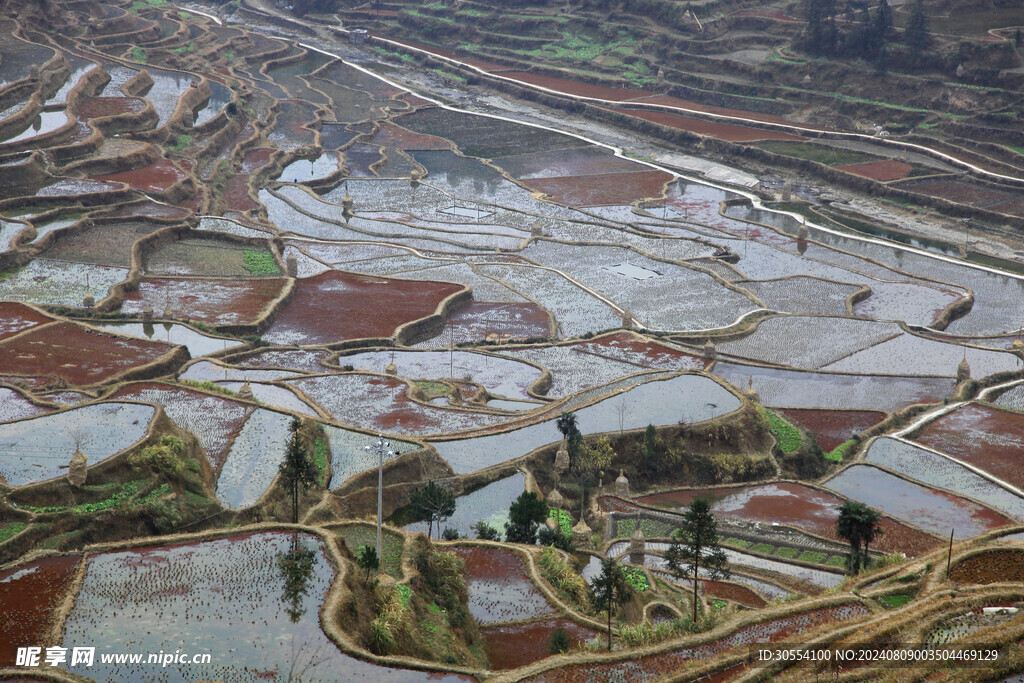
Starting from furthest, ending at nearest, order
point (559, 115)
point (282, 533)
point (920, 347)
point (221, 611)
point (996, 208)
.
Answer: point (559, 115) → point (996, 208) → point (920, 347) → point (282, 533) → point (221, 611)

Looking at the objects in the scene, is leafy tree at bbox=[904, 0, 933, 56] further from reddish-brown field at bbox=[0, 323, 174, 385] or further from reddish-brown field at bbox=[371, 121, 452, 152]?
reddish-brown field at bbox=[0, 323, 174, 385]

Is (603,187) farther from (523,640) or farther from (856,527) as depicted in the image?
(523,640)

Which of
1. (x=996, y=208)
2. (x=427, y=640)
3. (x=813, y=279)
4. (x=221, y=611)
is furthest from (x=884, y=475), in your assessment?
(x=996, y=208)

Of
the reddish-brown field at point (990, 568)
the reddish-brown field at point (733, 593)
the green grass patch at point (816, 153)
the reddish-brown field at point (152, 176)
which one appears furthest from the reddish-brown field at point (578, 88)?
the reddish-brown field at point (990, 568)

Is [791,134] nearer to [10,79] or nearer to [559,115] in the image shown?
[559,115]

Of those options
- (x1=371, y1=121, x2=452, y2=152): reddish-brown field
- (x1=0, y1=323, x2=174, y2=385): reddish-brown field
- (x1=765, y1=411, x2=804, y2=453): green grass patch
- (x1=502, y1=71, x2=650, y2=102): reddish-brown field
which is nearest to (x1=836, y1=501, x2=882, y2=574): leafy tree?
(x1=765, y1=411, x2=804, y2=453): green grass patch

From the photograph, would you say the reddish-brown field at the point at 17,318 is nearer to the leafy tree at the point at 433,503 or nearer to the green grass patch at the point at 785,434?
the leafy tree at the point at 433,503
